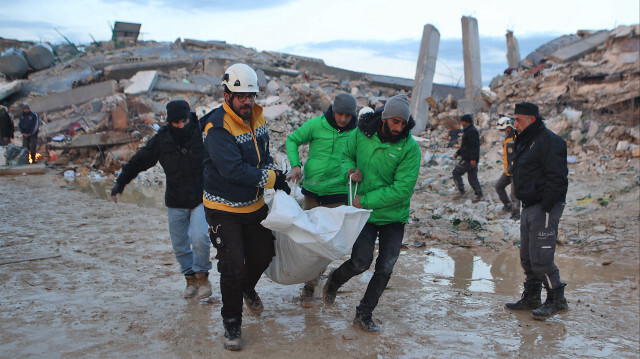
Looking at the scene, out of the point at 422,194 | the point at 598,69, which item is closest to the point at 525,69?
the point at 598,69

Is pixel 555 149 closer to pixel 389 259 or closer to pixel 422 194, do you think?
pixel 389 259

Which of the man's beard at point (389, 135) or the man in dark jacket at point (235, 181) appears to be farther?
the man's beard at point (389, 135)

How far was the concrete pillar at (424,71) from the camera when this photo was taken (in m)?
14.6

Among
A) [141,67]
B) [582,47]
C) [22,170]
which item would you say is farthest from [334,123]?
[141,67]

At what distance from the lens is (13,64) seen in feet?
66.3

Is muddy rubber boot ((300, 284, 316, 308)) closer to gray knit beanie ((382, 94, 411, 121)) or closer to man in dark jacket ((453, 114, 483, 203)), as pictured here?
gray knit beanie ((382, 94, 411, 121))

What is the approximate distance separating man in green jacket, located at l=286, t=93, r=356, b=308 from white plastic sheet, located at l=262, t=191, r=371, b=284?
875 mm

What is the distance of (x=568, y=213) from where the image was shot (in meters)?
7.89

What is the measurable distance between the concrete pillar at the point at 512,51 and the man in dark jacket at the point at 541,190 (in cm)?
1594

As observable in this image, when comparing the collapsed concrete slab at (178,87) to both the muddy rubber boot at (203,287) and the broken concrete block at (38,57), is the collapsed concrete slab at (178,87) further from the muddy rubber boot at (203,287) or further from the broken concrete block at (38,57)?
the muddy rubber boot at (203,287)

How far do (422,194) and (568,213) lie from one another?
2.73 metres

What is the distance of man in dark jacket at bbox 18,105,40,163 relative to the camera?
1225cm

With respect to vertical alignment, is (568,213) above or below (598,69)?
below

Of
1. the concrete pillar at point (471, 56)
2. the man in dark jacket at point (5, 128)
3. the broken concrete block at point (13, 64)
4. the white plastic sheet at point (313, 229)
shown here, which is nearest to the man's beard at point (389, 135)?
the white plastic sheet at point (313, 229)
